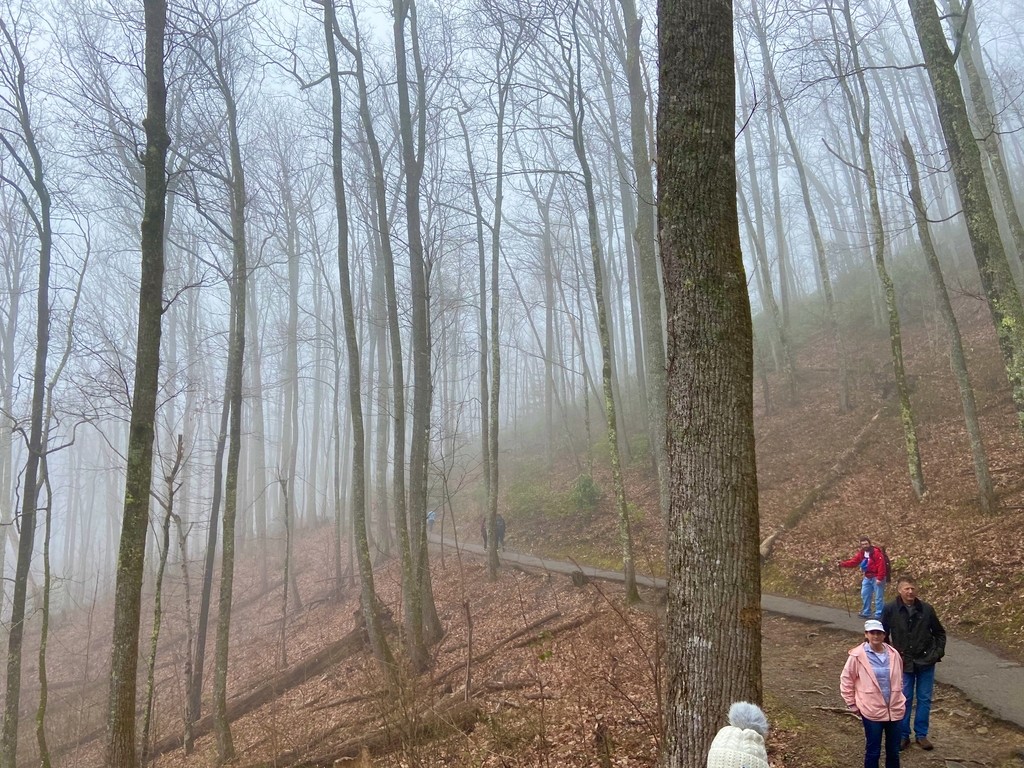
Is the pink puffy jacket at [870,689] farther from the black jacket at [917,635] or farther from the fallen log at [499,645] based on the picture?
the fallen log at [499,645]

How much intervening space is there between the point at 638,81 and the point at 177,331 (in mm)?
24012

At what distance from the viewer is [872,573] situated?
859 cm

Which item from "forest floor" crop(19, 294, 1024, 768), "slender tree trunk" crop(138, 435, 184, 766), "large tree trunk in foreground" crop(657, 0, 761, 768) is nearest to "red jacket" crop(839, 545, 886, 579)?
"forest floor" crop(19, 294, 1024, 768)

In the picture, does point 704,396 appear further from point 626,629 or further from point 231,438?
point 231,438

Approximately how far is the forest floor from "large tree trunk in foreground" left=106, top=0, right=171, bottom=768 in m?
1.57

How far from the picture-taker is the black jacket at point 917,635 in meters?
5.45

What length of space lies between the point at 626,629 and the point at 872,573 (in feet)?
12.2

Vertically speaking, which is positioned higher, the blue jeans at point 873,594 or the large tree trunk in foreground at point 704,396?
the large tree trunk in foreground at point 704,396

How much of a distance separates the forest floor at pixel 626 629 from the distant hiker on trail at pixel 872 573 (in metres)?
0.56

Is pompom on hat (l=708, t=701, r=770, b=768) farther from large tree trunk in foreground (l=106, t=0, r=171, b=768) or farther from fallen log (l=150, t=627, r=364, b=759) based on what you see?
fallen log (l=150, t=627, r=364, b=759)

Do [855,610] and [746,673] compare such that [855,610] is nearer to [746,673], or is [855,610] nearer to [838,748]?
[838,748]

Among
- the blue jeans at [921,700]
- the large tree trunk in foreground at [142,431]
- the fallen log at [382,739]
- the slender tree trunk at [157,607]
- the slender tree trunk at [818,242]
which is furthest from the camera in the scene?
the slender tree trunk at [818,242]

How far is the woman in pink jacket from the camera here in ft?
15.5

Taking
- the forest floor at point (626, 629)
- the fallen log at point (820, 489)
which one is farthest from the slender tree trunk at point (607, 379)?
the fallen log at point (820, 489)
